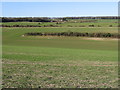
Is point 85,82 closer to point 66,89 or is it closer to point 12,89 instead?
point 66,89

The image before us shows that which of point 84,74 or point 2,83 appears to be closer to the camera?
point 2,83

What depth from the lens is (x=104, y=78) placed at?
14.2 metres

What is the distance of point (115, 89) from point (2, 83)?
6885mm

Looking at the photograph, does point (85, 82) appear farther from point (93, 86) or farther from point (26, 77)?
point (26, 77)

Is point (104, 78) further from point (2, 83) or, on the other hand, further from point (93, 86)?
point (2, 83)

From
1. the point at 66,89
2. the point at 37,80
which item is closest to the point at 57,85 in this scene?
the point at 66,89

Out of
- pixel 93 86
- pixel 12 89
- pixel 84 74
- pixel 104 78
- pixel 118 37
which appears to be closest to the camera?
pixel 12 89

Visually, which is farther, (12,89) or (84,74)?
(84,74)

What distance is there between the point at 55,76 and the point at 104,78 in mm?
3515

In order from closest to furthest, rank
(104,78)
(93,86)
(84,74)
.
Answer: (93,86)
(104,78)
(84,74)

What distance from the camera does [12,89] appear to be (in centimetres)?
1138

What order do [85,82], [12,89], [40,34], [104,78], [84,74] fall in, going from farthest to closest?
[40,34] < [84,74] < [104,78] < [85,82] < [12,89]

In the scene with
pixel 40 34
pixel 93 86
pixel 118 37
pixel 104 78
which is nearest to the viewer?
pixel 93 86

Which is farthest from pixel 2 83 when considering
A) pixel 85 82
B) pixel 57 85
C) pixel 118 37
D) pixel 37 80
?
pixel 118 37
